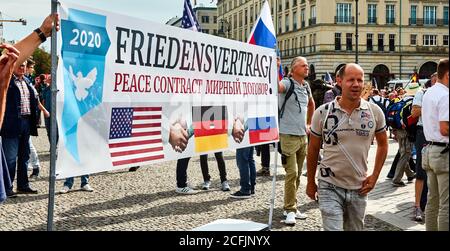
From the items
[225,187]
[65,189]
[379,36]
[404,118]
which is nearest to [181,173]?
[225,187]

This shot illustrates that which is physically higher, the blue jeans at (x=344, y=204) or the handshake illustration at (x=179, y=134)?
the handshake illustration at (x=179, y=134)

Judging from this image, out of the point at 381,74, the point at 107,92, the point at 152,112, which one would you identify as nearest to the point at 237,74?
the point at 152,112

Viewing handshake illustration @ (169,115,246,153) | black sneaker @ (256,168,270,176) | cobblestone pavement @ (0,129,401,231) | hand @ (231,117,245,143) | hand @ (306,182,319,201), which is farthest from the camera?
black sneaker @ (256,168,270,176)

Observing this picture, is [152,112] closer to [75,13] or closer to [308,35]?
[75,13]

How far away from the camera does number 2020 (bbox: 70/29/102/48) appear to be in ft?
12.2

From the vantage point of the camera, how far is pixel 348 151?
13.7ft

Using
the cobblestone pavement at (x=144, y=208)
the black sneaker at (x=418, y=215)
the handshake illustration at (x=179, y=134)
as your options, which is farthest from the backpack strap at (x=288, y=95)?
the handshake illustration at (x=179, y=134)

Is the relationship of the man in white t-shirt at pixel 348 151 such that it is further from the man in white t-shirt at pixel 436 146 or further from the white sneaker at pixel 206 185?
the white sneaker at pixel 206 185

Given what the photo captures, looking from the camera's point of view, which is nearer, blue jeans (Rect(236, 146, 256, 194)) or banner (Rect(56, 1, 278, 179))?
banner (Rect(56, 1, 278, 179))

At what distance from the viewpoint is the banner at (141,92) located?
3.71m

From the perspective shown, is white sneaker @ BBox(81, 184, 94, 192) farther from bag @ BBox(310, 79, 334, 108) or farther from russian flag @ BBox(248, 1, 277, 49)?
bag @ BBox(310, 79, 334, 108)

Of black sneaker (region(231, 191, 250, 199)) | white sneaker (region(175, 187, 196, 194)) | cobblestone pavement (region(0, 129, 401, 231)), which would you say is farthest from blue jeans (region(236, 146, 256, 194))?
white sneaker (region(175, 187, 196, 194))

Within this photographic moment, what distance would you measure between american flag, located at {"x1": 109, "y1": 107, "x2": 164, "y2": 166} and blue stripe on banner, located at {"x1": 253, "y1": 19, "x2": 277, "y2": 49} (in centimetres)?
217

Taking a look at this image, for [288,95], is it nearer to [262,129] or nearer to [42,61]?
[262,129]
